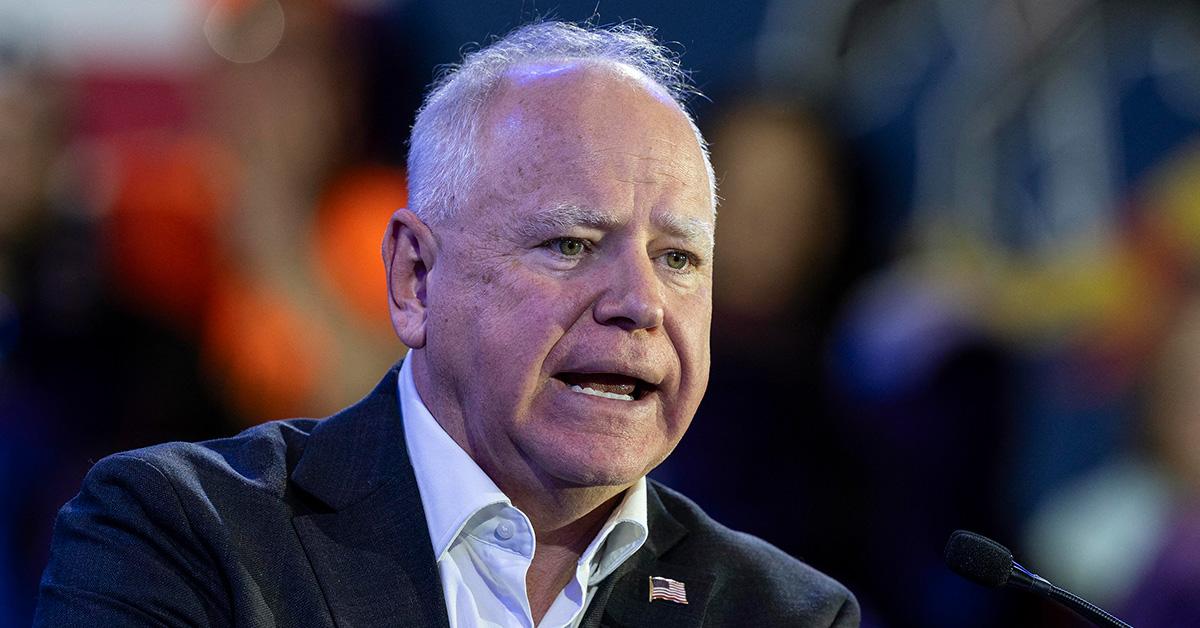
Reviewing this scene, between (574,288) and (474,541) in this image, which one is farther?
(474,541)

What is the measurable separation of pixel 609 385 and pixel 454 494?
0.30m

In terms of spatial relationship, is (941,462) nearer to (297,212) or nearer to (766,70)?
(766,70)

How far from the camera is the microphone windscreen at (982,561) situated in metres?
1.89

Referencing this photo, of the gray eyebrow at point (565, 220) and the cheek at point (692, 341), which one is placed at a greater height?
the gray eyebrow at point (565, 220)

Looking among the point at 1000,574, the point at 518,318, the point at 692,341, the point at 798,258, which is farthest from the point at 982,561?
the point at 798,258

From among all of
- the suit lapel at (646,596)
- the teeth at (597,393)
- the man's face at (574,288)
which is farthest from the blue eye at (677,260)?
the suit lapel at (646,596)

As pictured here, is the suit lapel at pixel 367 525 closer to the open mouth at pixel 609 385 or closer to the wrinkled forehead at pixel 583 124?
the open mouth at pixel 609 385

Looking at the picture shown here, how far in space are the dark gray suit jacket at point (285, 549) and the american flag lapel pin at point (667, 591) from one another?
11mm

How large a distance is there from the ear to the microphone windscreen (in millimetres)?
903

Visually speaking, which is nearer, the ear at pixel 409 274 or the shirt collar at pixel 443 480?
the shirt collar at pixel 443 480

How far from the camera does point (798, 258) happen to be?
453cm

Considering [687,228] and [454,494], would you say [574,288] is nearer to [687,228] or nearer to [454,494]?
[687,228]

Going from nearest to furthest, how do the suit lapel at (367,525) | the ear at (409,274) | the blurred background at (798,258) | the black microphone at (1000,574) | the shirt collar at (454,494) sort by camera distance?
the black microphone at (1000,574) → the suit lapel at (367,525) → the shirt collar at (454,494) → the ear at (409,274) → the blurred background at (798,258)

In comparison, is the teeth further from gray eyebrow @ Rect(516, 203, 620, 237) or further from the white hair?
the white hair
